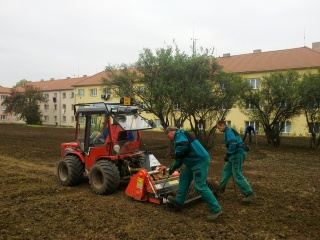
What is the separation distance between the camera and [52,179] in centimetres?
882

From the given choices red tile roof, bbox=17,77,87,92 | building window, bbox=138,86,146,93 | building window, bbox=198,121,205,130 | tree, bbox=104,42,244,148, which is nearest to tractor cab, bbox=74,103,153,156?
tree, bbox=104,42,244,148

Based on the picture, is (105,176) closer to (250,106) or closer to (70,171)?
(70,171)

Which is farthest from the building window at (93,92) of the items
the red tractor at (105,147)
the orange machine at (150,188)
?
the orange machine at (150,188)

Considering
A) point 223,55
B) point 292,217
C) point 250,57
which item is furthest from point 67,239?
point 223,55

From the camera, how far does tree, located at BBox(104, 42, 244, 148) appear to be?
1469 centimetres

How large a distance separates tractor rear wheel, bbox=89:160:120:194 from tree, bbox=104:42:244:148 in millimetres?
7608

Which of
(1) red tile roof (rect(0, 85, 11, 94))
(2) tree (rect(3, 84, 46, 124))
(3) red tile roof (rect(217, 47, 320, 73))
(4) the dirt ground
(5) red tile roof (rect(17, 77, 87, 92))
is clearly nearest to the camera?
(4) the dirt ground

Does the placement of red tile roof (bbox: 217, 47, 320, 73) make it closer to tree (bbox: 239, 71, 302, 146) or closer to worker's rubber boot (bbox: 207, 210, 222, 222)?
tree (bbox: 239, 71, 302, 146)

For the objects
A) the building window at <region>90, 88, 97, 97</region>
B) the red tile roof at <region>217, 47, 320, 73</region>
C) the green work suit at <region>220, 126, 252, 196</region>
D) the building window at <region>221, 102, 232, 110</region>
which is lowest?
the green work suit at <region>220, 126, 252, 196</region>

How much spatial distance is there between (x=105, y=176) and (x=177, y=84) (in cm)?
831

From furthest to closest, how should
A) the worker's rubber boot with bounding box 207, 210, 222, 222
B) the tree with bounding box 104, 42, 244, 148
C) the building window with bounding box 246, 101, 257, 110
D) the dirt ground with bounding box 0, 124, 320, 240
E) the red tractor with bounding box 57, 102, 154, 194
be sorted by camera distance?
the building window with bounding box 246, 101, 257, 110 → the tree with bounding box 104, 42, 244, 148 → the red tractor with bounding box 57, 102, 154, 194 → the worker's rubber boot with bounding box 207, 210, 222, 222 → the dirt ground with bounding box 0, 124, 320, 240

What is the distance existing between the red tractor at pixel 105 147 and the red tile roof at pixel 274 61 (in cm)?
2329

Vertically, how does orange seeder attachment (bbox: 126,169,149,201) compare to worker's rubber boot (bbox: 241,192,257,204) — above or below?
above

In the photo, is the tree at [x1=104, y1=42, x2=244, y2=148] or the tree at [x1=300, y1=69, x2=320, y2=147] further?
the tree at [x1=300, y1=69, x2=320, y2=147]
